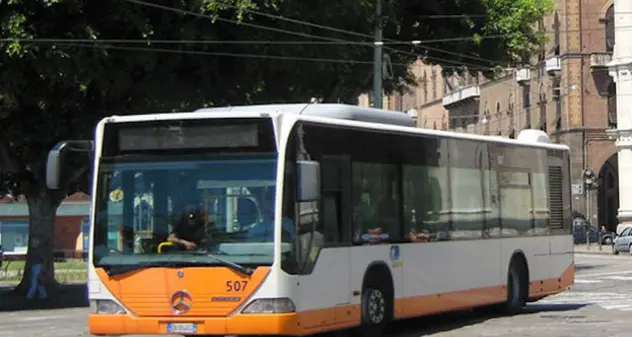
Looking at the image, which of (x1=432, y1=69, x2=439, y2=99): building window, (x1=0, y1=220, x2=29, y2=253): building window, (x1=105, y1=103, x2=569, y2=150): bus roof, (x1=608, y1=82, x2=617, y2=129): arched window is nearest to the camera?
(x1=105, y1=103, x2=569, y2=150): bus roof

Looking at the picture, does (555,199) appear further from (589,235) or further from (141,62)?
(589,235)

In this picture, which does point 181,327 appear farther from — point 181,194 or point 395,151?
point 395,151

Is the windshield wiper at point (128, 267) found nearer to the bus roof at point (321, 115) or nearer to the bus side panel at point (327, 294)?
the bus side panel at point (327, 294)

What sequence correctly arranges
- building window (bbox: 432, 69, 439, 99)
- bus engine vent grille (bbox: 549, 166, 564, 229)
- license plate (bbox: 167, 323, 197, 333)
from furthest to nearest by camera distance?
building window (bbox: 432, 69, 439, 99) < bus engine vent grille (bbox: 549, 166, 564, 229) < license plate (bbox: 167, 323, 197, 333)

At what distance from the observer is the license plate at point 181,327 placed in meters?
14.6

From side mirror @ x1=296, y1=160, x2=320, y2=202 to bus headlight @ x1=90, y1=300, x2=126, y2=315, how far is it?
8.22 feet

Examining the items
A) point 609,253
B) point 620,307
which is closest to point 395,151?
point 620,307

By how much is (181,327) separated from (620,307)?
10.8 m

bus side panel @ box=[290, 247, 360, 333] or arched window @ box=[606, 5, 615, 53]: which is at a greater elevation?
arched window @ box=[606, 5, 615, 53]

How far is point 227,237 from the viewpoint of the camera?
14539 mm

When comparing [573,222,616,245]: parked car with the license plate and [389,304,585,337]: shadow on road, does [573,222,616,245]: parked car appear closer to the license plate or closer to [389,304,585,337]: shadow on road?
[389,304,585,337]: shadow on road

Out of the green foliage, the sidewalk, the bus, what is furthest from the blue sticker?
the sidewalk

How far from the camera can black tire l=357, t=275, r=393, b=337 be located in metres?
16.6

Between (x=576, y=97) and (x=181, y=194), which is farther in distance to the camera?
(x=576, y=97)
